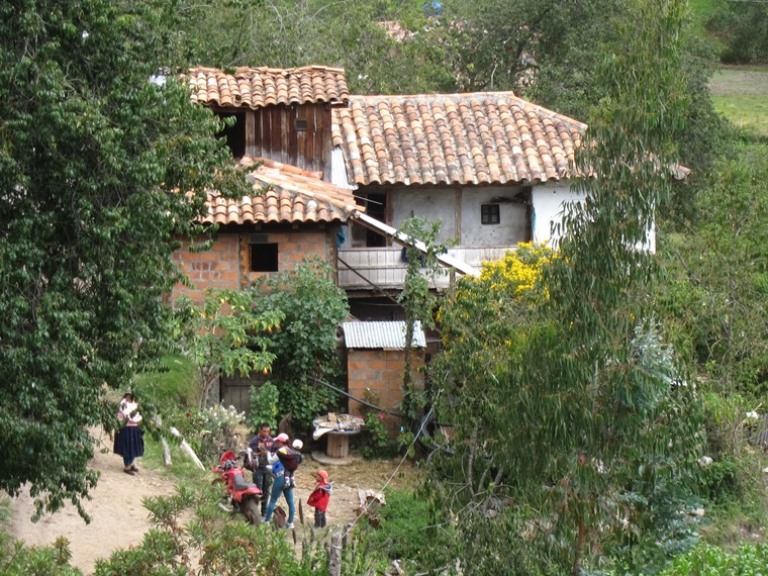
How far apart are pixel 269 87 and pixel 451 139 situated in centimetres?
376

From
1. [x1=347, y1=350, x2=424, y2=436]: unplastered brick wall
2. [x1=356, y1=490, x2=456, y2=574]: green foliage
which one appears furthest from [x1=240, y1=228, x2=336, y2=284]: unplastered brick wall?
[x1=356, y1=490, x2=456, y2=574]: green foliage

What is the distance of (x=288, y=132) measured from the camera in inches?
895

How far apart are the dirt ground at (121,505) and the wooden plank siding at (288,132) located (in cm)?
646

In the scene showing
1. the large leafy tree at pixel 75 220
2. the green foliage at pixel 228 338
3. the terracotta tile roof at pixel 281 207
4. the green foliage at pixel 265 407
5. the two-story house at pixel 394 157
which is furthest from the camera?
the two-story house at pixel 394 157

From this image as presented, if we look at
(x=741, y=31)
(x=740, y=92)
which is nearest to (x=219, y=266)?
(x=740, y=92)

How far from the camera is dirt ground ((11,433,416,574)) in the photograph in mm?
13375

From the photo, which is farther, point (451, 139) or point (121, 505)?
point (451, 139)

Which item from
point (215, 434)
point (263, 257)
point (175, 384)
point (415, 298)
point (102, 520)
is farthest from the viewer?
point (263, 257)

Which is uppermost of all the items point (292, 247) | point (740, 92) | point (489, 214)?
point (740, 92)

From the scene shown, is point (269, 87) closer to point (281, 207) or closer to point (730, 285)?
point (281, 207)

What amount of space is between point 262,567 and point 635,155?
4474mm

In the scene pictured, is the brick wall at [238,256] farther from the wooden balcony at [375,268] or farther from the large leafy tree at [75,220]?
the large leafy tree at [75,220]

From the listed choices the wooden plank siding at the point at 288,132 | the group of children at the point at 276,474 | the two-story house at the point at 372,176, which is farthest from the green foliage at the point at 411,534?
the wooden plank siding at the point at 288,132

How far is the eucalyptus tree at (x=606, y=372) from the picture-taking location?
379 inches
